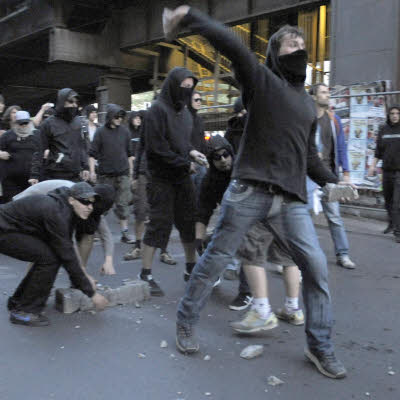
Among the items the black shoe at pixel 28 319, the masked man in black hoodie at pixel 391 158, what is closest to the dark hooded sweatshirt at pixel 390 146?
the masked man in black hoodie at pixel 391 158

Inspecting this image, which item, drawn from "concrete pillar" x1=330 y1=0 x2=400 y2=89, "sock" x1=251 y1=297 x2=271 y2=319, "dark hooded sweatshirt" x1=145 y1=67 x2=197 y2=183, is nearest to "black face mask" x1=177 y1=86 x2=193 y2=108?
"dark hooded sweatshirt" x1=145 y1=67 x2=197 y2=183

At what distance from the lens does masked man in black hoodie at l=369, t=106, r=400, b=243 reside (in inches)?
303

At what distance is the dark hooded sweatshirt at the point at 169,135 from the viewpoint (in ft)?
15.4

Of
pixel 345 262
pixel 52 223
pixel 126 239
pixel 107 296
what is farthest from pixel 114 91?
pixel 52 223

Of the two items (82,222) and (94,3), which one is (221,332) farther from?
(94,3)

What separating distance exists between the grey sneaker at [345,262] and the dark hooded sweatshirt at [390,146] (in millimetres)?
2459

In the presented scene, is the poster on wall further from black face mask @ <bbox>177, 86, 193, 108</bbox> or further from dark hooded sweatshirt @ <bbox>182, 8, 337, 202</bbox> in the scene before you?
dark hooded sweatshirt @ <bbox>182, 8, 337, 202</bbox>

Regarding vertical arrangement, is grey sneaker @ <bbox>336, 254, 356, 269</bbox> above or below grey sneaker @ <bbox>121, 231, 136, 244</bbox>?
above

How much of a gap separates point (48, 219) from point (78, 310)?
0.88 m

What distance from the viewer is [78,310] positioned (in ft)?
14.1

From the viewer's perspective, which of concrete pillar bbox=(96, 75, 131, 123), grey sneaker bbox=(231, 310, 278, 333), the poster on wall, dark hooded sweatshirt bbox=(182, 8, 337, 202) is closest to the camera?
dark hooded sweatshirt bbox=(182, 8, 337, 202)

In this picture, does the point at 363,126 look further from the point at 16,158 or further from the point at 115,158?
the point at 16,158

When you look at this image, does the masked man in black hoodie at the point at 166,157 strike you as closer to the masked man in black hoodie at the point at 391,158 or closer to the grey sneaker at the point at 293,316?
the grey sneaker at the point at 293,316

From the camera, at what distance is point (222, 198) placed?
4.55 meters
